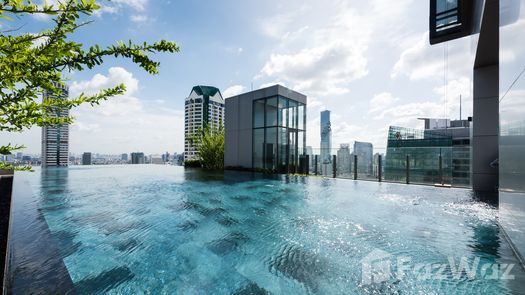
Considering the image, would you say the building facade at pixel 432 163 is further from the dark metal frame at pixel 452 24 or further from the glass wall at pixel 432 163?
the dark metal frame at pixel 452 24

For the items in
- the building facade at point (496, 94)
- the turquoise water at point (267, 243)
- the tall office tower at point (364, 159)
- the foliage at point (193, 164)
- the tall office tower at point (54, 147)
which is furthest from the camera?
the tall office tower at point (54, 147)

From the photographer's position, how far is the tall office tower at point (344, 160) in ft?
32.1

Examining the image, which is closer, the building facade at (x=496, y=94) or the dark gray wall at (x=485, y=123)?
the building facade at (x=496, y=94)

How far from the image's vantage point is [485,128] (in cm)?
590

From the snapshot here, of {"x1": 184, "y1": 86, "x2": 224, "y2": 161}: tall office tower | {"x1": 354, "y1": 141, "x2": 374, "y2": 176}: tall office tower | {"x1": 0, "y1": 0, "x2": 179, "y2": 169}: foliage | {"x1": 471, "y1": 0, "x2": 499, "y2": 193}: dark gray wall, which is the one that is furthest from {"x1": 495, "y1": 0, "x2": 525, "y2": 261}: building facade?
{"x1": 184, "y1": 86, "x2": 224, "y2": 161}: tall office tower

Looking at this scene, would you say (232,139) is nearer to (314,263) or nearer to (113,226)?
(113,226)

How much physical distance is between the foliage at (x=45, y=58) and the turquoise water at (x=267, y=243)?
146 centimetres

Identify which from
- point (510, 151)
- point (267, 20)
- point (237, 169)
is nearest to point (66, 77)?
point (510, 151)

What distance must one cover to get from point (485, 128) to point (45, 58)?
8703 mm

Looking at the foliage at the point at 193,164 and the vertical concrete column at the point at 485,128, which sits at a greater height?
the vertical concrete column at the point at 485,128

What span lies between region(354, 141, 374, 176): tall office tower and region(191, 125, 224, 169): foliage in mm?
8193

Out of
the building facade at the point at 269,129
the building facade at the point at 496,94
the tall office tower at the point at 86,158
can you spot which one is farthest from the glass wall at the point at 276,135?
the tall office tower at the point at 86,158

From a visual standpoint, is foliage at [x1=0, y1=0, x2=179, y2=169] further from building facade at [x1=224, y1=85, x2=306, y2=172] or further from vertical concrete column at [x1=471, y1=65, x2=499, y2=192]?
building facade at [x1=224, y1=85, x2=306, y2=172]

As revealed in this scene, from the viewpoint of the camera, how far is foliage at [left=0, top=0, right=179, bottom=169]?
1.01m
